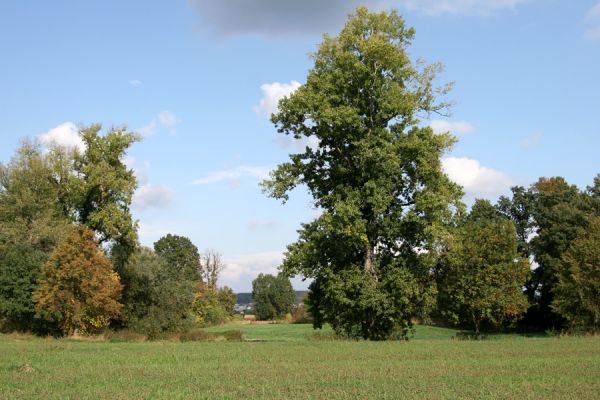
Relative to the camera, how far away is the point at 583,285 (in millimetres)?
48250

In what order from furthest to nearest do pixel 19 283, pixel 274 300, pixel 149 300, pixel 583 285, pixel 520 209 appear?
pixel 274 300 → pixel 520 209 → pixel 149 300 → pixel 583 285 → pixel 19 283

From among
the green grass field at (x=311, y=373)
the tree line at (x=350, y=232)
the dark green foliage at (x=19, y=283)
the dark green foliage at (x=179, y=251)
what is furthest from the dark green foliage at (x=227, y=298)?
the green grass field at (x=311, y=373)

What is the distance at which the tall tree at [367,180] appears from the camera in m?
32.1

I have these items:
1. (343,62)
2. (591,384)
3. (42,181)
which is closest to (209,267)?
(42,181)

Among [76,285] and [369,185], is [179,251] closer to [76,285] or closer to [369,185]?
[76,285]

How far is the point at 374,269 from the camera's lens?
33.8m

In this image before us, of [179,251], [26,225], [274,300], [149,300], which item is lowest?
[149,300]

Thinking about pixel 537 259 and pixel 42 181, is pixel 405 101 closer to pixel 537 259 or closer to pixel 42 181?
pixel 42 181

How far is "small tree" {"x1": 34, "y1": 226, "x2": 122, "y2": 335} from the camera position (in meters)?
41.6

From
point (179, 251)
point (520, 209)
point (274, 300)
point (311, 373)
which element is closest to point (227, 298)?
point (179, 251)

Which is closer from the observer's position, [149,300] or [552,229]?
[149,300]

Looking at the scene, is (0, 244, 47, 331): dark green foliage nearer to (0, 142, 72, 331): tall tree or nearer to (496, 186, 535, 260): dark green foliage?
(0, 142, 72, 331): tall tree

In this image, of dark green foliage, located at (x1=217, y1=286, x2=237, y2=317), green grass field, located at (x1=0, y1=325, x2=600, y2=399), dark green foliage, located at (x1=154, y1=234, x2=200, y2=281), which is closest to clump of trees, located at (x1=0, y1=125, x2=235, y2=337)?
green grass field, located at (x1=0, y1=325, x2=600, y2=399)

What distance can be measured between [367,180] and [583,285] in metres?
25.9
